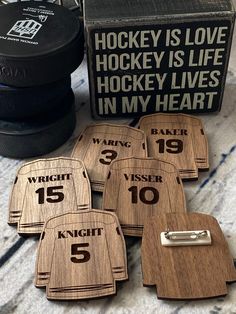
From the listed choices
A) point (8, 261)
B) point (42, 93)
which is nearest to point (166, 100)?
point (42, 93)

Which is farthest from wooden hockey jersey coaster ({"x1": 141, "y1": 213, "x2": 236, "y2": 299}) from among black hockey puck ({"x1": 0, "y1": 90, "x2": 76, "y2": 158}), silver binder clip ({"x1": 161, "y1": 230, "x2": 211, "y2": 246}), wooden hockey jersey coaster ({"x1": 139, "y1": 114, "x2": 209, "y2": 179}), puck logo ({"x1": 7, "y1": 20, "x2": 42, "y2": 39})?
puck logo ({"x1": 7, "y1": 20, "x2": 42, "y2": 39})

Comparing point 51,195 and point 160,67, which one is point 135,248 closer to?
point 51,195

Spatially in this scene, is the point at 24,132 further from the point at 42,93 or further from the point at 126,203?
the point at 126,203

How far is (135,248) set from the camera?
0.68 meters

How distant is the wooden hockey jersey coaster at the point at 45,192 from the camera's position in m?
0.70

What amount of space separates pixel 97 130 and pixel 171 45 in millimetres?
173

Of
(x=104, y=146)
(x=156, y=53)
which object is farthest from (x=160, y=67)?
(x=104, y=146)

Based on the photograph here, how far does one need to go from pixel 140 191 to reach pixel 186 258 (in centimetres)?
12

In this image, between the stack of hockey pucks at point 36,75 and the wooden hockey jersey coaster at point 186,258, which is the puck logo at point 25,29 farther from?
the wooden hockey jersey coaster at point 186,258

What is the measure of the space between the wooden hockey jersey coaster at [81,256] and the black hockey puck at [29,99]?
17cm

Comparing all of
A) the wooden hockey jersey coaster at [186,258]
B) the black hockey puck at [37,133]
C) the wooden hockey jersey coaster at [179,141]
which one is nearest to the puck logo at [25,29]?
the black hockey puck at [37,133]

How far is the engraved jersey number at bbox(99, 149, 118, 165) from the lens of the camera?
769 mm

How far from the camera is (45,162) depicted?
2.49 ft

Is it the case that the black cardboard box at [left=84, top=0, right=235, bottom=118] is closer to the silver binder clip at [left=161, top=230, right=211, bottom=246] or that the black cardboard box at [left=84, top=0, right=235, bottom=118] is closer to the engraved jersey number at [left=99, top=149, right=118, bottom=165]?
the engraved jersey number at [left=99, top=149, right=118, bottom=165]
